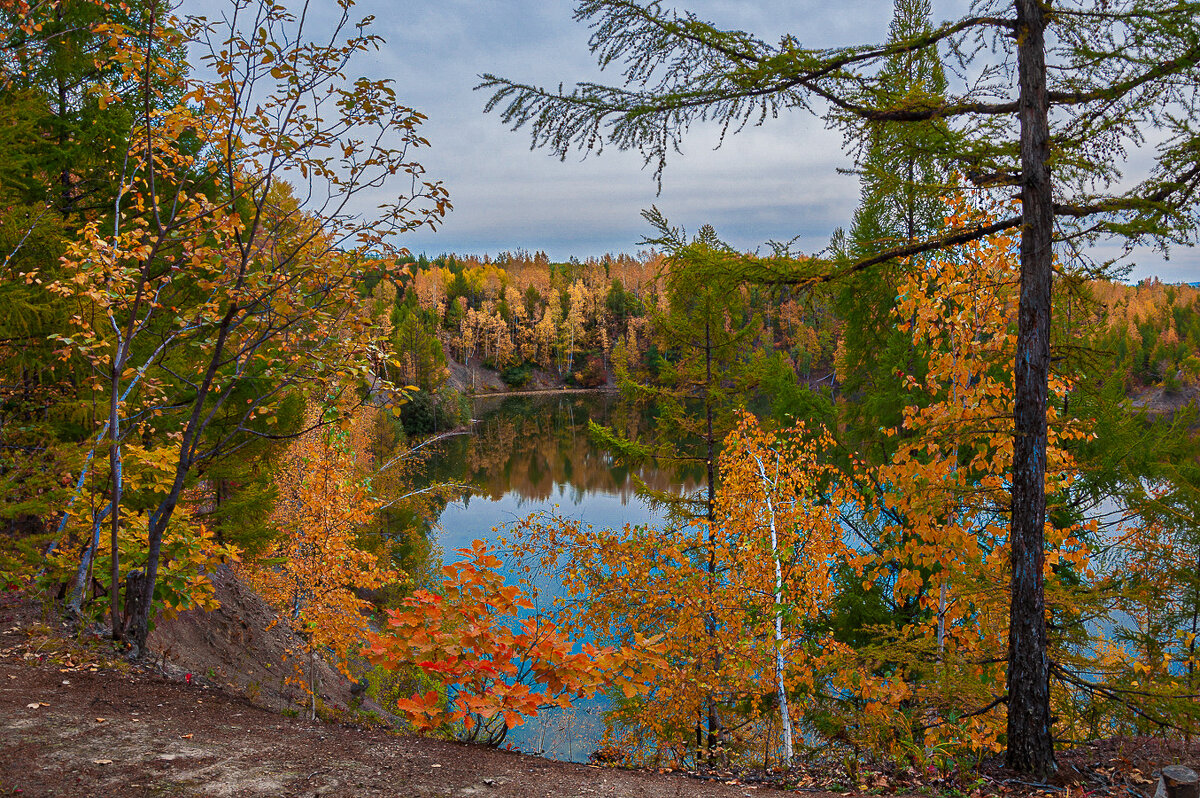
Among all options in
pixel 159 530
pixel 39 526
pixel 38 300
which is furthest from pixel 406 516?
pixel 159 530

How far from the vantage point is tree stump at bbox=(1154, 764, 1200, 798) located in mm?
3348

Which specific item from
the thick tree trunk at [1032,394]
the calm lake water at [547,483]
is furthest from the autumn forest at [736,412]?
the calm lake water at [547,483]

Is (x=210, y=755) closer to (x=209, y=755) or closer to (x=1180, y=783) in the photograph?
(x=209, y=755)

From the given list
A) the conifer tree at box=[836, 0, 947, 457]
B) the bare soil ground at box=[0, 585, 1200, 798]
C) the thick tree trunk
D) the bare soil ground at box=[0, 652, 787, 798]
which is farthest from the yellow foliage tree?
the thick tree trunk

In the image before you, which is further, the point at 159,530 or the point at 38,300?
the point at 38,300

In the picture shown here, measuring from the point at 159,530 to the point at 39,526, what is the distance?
5.27 meters

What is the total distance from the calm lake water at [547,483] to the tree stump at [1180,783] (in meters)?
9.40

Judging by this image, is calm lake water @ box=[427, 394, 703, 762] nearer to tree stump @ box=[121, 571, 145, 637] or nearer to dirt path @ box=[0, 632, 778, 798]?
tree stump @ box=[121, 571, 145, 637]

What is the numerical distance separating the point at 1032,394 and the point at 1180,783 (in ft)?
7.43

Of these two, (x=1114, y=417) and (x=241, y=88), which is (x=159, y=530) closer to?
(x=241, y=88)

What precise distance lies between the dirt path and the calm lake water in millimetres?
8269

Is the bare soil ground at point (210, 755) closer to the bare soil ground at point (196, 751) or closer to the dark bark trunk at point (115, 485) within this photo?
the bare soil ground at point (196, 751)

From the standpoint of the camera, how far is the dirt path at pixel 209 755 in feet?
10.1

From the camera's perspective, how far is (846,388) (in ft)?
43.9
